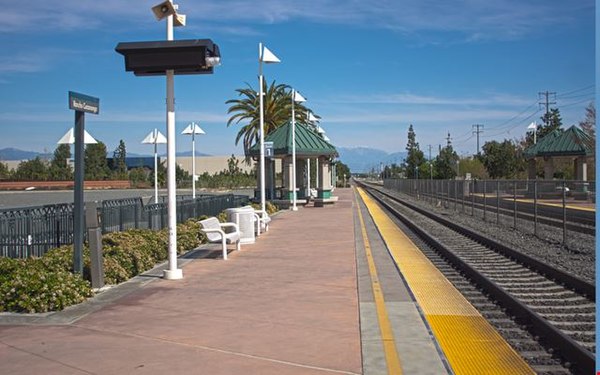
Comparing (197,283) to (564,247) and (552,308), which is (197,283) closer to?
(552,308)

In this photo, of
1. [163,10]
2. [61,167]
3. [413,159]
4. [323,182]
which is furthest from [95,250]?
[413,159]

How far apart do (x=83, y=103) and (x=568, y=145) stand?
149ft

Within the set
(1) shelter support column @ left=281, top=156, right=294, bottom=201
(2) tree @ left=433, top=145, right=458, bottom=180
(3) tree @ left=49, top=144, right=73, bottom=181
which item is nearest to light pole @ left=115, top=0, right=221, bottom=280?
(1) shelter support column @ left=281, top=156, right=294, bottom=201

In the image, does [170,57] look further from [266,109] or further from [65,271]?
[266,109]

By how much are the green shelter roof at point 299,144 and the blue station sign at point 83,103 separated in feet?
87.1

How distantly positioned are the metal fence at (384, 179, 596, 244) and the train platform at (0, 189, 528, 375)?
835 centimetres

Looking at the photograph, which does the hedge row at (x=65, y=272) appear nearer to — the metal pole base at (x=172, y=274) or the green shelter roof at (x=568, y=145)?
the metal pole base at (x=172, y=274)

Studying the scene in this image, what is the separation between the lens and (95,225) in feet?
33.0

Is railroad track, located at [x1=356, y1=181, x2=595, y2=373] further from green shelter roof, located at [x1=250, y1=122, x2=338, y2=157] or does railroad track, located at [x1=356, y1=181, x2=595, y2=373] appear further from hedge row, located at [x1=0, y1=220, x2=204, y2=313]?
green shelter roof, located at [x1=250, y1=122, x2=338, y2=157]

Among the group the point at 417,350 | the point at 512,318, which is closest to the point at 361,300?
the point at 512,318

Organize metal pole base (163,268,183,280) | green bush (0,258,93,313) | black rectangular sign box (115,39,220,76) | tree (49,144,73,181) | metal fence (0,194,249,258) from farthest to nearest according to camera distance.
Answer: tree (49,144,73,181), metal fence (0,194,249,258), metal pole base (163,268,183,280), black rectangular sign box (115,39,220,76), green bush (0,258,93,313)

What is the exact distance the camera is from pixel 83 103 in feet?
33.4

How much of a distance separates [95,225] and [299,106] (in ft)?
143

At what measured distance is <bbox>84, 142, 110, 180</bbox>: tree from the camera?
101m
